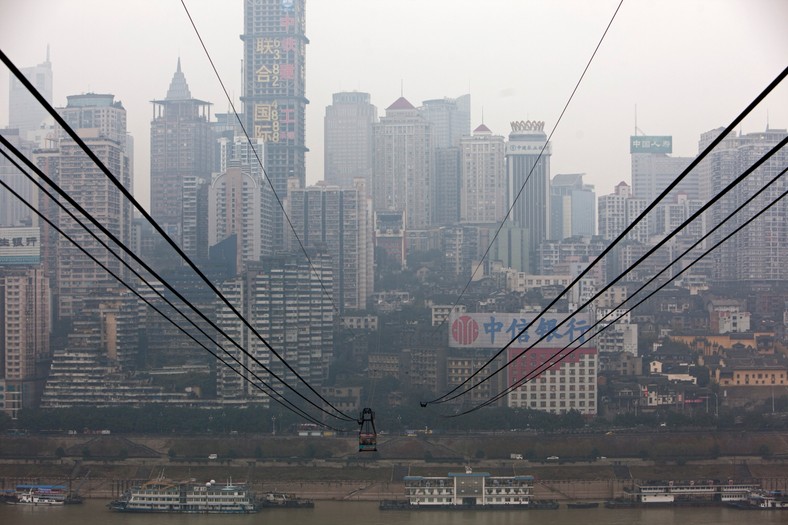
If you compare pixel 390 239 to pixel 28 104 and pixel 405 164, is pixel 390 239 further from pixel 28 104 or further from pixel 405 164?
pixel 28 104

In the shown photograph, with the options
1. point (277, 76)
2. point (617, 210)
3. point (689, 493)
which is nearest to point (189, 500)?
point (689, 493)

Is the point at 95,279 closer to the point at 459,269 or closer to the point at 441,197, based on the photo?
the point at 459,269

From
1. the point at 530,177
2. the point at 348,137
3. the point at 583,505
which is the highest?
the point at 348,137

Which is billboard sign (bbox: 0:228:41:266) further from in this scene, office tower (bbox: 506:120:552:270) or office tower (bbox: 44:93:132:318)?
office tower (bbox: 506:120:552:270)

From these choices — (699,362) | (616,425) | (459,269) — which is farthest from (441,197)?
(616,425)

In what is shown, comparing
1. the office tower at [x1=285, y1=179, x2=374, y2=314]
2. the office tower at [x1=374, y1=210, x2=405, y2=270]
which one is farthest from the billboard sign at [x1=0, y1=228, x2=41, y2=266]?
the office tower at [x1=374, y1=210, x2=405, y2=270]

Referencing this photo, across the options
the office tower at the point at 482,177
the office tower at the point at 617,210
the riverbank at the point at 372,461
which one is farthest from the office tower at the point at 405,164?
the riverbank at the point at 372,461
